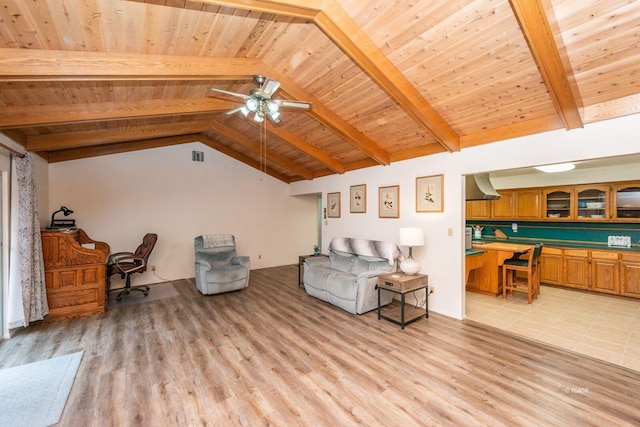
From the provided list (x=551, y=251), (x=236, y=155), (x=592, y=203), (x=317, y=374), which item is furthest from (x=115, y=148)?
(x=592, y=203)

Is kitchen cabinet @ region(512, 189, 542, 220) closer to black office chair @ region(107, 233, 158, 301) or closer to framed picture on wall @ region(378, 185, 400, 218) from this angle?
framed picture on wall @ region(378, 185, 400, 218)

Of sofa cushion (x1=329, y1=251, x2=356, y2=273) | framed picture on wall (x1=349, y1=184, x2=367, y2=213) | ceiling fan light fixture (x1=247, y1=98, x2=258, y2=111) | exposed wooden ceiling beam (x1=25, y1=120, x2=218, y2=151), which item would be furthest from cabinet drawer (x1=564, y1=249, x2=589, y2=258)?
exposed wooden ceiling beam (x1=25, y1=120, x2=218, y2=151)

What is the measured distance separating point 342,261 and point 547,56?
3736mm

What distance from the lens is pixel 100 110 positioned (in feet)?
10.7

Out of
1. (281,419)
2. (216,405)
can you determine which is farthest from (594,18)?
(216,405)

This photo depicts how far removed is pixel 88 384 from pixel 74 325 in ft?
5.81

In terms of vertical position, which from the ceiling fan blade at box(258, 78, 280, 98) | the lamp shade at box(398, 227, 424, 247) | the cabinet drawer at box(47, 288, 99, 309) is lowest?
the cabinet drawer at box(47, 288, 99, 309)

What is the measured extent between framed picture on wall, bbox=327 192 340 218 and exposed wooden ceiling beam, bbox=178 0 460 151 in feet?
9.41

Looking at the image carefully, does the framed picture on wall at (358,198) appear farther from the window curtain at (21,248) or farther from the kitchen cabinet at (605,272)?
the window curtain at (21,248)

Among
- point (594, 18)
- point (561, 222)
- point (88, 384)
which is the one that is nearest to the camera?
point (594, 18)

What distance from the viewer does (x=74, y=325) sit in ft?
11.9

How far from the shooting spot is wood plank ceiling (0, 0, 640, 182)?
197cm

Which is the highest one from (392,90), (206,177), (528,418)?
(392,90)

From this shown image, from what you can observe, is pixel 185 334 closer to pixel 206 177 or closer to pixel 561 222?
pixel 206 177
